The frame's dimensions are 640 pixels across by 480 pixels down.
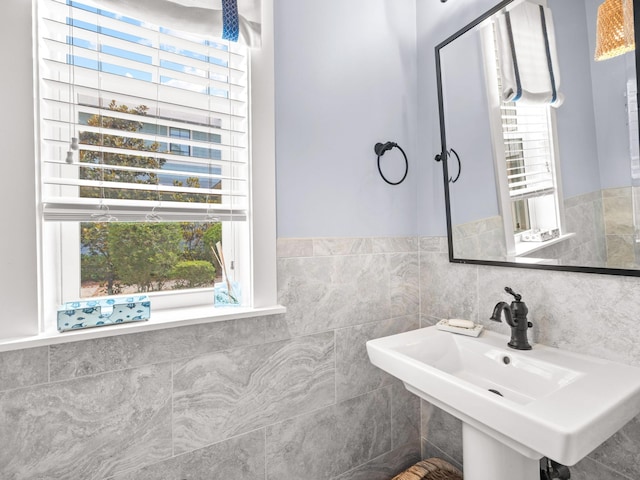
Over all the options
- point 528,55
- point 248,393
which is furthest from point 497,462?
point 528,55

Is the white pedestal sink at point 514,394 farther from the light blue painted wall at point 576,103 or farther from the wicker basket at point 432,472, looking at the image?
the light blue painted wall at point 576,103

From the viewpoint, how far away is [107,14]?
109 cm

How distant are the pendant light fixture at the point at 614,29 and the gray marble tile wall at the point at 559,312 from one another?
665 millimetres

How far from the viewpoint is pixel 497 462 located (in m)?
0.95

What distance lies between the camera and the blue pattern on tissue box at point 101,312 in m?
0.96

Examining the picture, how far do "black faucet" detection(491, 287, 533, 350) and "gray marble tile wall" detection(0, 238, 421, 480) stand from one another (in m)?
0.52

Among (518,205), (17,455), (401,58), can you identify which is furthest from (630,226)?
(17,455)

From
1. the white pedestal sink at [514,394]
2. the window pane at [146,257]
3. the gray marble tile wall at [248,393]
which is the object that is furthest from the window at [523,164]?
the window pane at [146,257]

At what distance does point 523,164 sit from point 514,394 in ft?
2.67

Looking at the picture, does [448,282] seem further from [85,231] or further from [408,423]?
[85,231]

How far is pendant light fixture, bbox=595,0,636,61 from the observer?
0.93m

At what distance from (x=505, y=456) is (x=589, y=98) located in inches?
43.3

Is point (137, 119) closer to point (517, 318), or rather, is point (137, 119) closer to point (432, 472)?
point (517, 318)

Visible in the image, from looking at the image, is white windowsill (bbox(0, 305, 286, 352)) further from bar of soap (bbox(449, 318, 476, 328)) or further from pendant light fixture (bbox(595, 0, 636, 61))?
pendant light fixture (bbox(595, 0, 636, 61))
